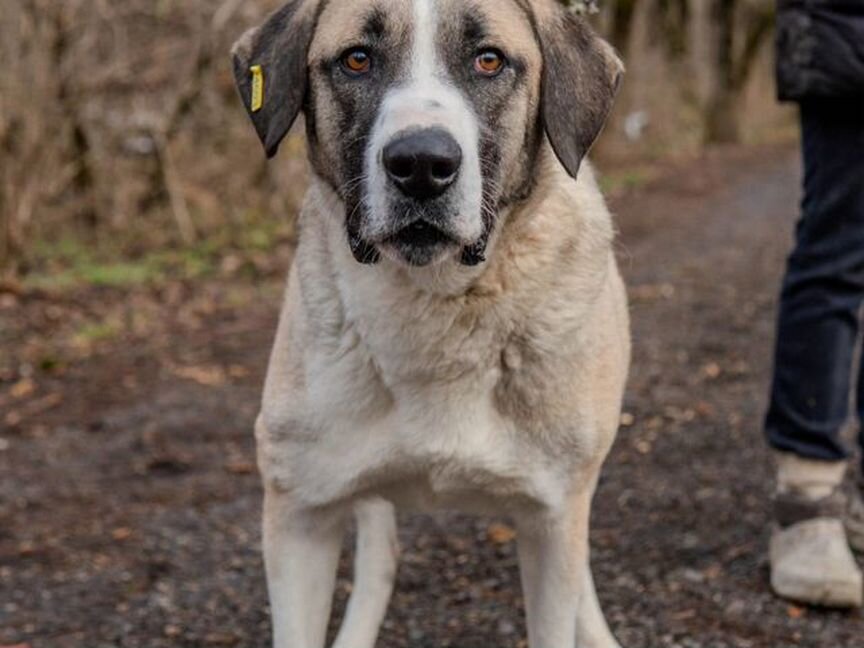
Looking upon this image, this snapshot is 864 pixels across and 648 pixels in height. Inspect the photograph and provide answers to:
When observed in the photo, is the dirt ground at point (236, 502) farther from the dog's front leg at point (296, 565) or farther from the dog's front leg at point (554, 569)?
the dog's front leg at point (296, 565)

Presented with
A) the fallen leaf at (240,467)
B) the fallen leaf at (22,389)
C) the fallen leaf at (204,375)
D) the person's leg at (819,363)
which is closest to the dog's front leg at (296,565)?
the person's leg at (819,363)

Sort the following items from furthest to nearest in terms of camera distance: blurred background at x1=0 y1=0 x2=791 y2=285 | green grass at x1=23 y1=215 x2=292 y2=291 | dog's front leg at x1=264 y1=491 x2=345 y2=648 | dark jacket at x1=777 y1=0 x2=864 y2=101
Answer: green grass at x1=23 y1=215 x2=292 y2=291 → blurred background at x1=0 y1=0 x2=791 y2=285 → dark jacket at x1=777 y1=0 x2=864 y2=101 → dog's front leg at x1=264 y1=491 x2=345 y2=648

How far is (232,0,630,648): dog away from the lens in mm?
2631

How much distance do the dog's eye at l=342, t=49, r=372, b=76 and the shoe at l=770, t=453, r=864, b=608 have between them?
1.75 meters

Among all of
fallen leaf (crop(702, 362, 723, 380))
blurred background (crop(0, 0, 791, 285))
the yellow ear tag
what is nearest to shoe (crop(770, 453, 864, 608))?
the yellow ear tag

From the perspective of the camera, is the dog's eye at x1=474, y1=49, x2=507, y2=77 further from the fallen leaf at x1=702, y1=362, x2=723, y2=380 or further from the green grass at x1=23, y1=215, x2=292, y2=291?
the green grass at x1=23, y1=215, x2=292, y2=291

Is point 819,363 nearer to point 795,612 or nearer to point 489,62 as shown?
point 795,612

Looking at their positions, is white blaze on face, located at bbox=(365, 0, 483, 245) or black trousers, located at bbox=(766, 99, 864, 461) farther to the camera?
black trousers, located at bbox=(766, 99, 864, 461)

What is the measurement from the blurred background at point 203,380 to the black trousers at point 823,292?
0.45m

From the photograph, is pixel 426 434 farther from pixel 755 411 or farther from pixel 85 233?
pixel 85 233

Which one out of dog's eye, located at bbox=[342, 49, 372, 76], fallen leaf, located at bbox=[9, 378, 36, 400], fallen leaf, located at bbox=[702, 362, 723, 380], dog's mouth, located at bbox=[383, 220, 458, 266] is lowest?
fallen leaf, located at bbox=[9, 378, 36, 400]

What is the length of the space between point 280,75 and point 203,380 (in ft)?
11.5

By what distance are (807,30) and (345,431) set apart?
166cm

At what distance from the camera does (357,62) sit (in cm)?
265
